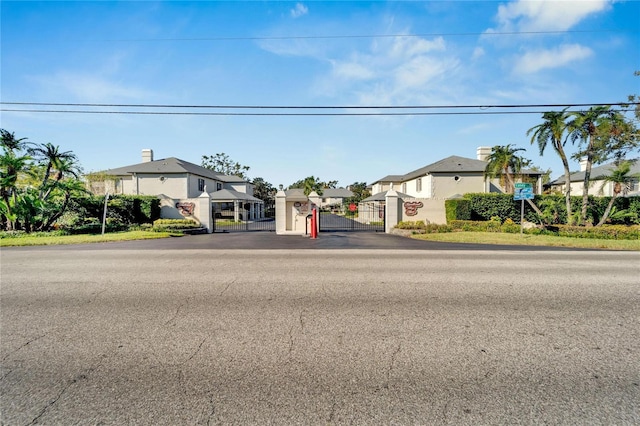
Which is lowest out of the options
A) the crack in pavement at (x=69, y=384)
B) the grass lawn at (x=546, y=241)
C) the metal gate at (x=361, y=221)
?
the grass lawn at (x=546, y=241)

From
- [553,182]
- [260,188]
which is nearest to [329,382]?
[553,182]

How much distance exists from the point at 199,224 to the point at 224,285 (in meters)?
17.5

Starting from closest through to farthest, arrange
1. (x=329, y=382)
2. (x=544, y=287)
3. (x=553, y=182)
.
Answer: (x=329, y=382) < (x=544, y=287) < (x=553, y=182)

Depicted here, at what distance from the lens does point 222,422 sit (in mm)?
2455

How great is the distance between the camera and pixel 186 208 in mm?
23312

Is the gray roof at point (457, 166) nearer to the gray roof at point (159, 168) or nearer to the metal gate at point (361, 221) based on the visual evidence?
the metal gate at point (361, 221)

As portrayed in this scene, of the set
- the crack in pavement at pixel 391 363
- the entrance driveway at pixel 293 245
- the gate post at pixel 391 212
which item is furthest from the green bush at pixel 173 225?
the crack in pavement at pixel 391 363

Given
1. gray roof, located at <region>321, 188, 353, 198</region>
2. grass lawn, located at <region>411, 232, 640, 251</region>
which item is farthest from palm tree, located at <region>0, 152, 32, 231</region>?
gray roof, located at <region>321, 188, 353, 198</region>

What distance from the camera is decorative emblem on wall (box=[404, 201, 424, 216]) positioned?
2305 cm

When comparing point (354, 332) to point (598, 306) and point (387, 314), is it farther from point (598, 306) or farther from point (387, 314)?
point (598, 306)

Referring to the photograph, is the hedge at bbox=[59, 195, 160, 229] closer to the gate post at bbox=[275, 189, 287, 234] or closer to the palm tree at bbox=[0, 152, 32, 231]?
the palm tree at bbox=[0, 152, 32, 231]

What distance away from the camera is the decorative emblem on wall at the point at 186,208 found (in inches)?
917

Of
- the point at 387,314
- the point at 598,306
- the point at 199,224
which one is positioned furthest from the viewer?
the point at 199,224

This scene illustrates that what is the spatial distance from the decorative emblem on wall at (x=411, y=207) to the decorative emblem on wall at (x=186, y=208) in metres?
16.3
